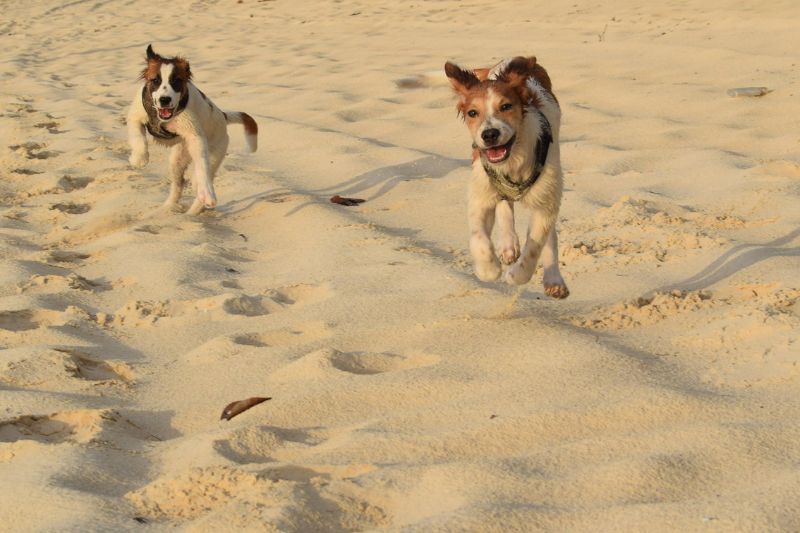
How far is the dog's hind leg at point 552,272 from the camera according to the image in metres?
5.05

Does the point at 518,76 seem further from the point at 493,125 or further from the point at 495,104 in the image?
the point at 493,125

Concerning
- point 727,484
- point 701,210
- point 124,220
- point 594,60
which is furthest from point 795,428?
point 594,60

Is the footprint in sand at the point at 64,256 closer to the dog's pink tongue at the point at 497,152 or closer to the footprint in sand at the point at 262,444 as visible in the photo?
the dog's pink tongue at the point at 497,152

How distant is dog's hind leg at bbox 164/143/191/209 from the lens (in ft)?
24.9

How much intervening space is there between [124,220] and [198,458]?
4104 mm

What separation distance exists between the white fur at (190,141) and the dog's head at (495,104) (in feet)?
8.94

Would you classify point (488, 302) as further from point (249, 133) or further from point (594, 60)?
point (594, 60)

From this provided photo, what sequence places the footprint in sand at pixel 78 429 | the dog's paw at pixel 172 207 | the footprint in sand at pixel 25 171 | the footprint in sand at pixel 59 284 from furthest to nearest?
the footprint in sand at pixel 25 171, the dog's paw at pixel 172 207, the footprint in sand at pixel 59 284, the footprint in sand at pixel 78 429

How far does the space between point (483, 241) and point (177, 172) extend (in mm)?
3417

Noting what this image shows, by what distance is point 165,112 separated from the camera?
7.35 metres

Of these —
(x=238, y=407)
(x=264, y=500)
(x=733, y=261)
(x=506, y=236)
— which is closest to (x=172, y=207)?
(x=506, y=236)

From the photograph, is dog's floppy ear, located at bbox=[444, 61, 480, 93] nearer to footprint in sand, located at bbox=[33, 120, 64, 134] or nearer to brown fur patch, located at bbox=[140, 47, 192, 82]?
brown fur patch, located at bbox=[140, 47, 192, 82]

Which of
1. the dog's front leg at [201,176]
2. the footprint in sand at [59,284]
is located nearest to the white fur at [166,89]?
the dog's front leg at [201,176]

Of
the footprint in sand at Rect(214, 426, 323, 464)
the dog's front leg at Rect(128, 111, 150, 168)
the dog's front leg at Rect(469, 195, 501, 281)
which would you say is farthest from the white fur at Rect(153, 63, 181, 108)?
the footprint in sand at Rect(214, 426, 323, 464)
